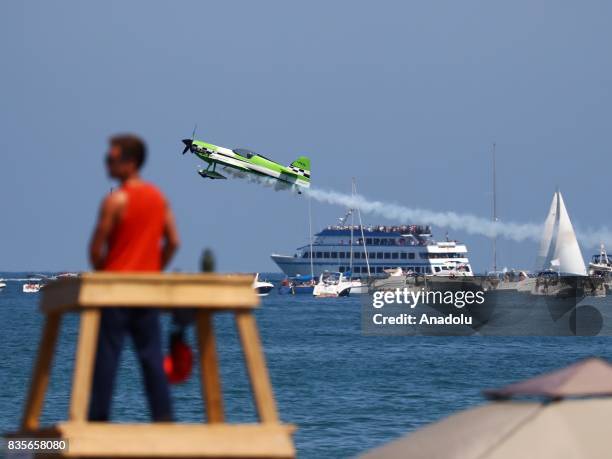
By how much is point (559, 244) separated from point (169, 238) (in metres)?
102

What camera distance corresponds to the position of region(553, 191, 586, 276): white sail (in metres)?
A: 107

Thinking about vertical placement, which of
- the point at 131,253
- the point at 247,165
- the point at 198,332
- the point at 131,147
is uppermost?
the point at 247,165

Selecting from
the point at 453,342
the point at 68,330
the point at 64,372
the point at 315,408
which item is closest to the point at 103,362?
the point at 315,408

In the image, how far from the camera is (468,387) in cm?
4219

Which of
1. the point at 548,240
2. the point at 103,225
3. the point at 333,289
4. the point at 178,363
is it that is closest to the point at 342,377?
the point at 178,363

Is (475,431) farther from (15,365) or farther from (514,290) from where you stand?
(514,290)

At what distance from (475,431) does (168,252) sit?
1.70 metres

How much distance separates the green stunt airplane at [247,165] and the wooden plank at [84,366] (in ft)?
231

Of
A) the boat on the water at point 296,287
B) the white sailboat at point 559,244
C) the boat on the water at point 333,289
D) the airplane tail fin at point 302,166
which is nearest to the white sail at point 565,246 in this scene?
the white sailboat at point 559,244

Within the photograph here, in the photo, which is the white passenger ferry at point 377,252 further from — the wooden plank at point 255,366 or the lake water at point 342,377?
the wooden plank at point 255,366

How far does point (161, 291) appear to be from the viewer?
6.48 m

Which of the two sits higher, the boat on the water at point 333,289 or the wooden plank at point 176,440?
the boat on the water at point 333,289

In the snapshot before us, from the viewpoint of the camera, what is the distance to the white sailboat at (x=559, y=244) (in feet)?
349

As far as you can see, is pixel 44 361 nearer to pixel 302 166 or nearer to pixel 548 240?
pixel 302 166
